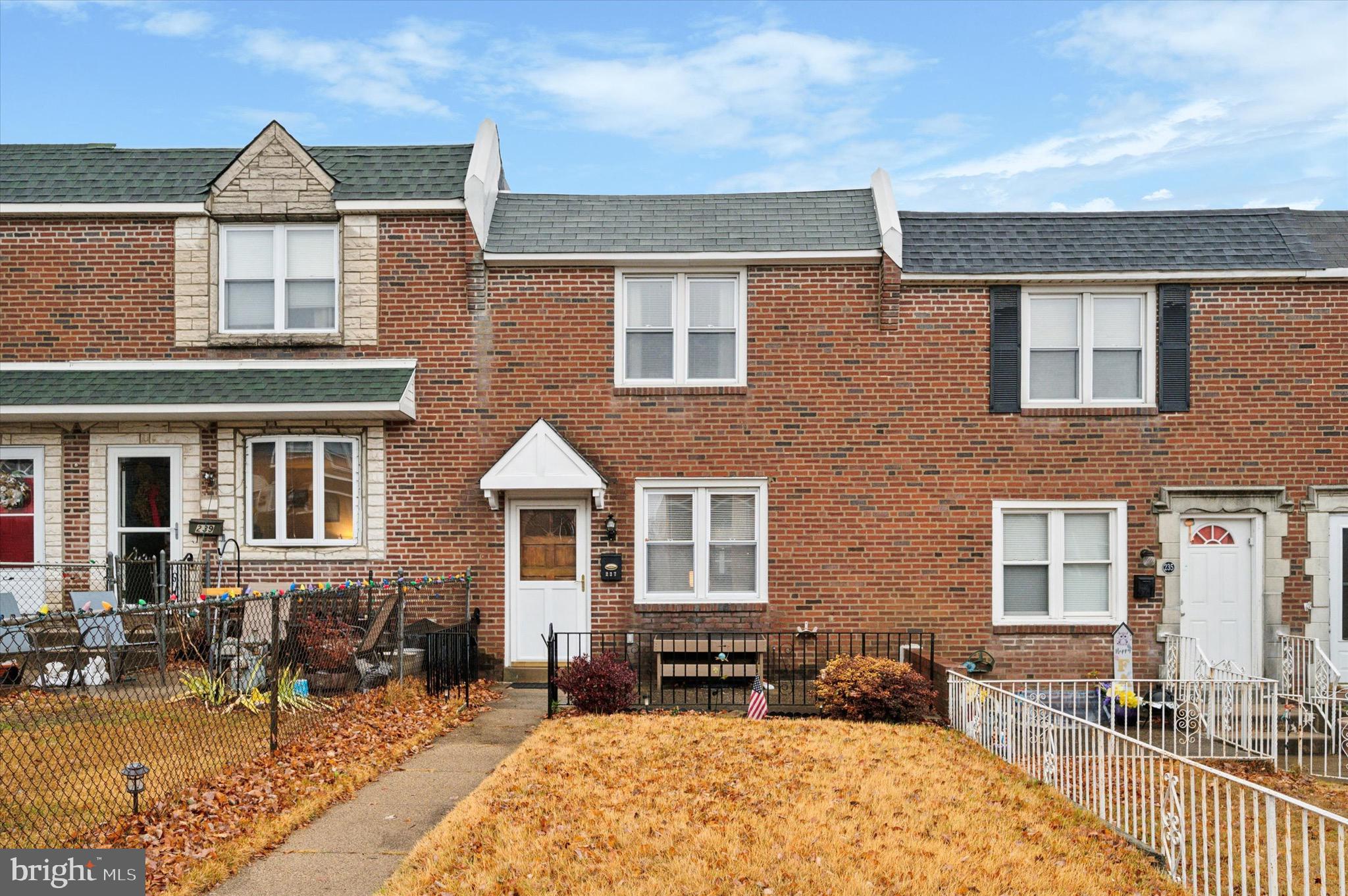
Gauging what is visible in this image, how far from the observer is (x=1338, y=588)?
15.0 m

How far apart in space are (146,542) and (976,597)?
461 inches

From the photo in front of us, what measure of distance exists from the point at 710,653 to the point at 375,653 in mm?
4182

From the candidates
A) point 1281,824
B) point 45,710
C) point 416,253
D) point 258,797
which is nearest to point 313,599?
point 45,710

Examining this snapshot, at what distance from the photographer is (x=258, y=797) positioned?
8.01m

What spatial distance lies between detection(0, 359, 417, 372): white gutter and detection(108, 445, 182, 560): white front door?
1128mm

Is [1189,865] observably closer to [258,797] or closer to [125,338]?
[258,797]

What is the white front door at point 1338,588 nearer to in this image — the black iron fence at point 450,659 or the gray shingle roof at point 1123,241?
the gray shingle roof at point 1123,241

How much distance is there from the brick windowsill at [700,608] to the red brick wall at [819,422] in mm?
39

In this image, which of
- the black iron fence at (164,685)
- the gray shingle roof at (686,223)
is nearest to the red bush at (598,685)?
the black iron fence at (164,685)

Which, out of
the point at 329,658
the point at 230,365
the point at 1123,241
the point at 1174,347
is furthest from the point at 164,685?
the point at 1123,241

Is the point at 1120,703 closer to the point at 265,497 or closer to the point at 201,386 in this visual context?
the point at 265,497

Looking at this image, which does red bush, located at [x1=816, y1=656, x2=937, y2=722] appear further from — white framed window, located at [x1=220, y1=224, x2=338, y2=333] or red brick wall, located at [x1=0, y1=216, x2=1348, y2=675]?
white framed window, located at [x1=220, y1=224, x2=338, y2=333]

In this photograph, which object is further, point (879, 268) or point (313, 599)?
point (879, 268)

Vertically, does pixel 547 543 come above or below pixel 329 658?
above
